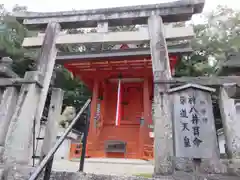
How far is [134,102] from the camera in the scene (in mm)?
10102

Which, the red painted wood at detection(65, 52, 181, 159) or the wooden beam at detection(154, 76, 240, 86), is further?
the red painted wood at detection(65, 52, 181, 159)

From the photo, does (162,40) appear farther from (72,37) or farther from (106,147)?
(106,147)

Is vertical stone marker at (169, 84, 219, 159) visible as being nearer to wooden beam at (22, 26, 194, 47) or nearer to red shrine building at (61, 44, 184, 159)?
wooden beam at (22, 26, 194, 47)

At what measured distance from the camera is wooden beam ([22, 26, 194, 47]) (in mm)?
3948

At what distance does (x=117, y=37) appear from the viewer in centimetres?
418

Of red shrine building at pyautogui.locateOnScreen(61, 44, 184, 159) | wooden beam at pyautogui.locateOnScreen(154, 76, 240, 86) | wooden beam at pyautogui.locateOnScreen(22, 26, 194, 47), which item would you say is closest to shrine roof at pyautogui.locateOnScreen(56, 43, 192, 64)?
red shrine building at pyautogui.locateOnScreen(61, 44, 184, 159)

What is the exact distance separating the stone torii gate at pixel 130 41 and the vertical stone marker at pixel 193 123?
0.40 ft

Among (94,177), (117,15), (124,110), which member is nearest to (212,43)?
(124,110)

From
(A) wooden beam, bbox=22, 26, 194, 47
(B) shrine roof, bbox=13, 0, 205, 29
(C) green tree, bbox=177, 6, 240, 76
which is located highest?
(C) green tree, bbox=177, 6, 240, 76

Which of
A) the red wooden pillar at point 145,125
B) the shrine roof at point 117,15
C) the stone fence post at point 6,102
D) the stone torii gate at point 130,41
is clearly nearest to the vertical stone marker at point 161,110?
the stone torii gate at point 130,41

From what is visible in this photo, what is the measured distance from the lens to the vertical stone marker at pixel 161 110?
2.77 meters

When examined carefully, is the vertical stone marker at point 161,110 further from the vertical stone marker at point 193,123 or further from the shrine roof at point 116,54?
the shrine roof at point 116,54

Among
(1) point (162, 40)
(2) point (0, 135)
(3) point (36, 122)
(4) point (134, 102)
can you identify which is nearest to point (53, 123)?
(3) point (36, 122)

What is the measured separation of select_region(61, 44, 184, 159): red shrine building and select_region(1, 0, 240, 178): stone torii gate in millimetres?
3370
